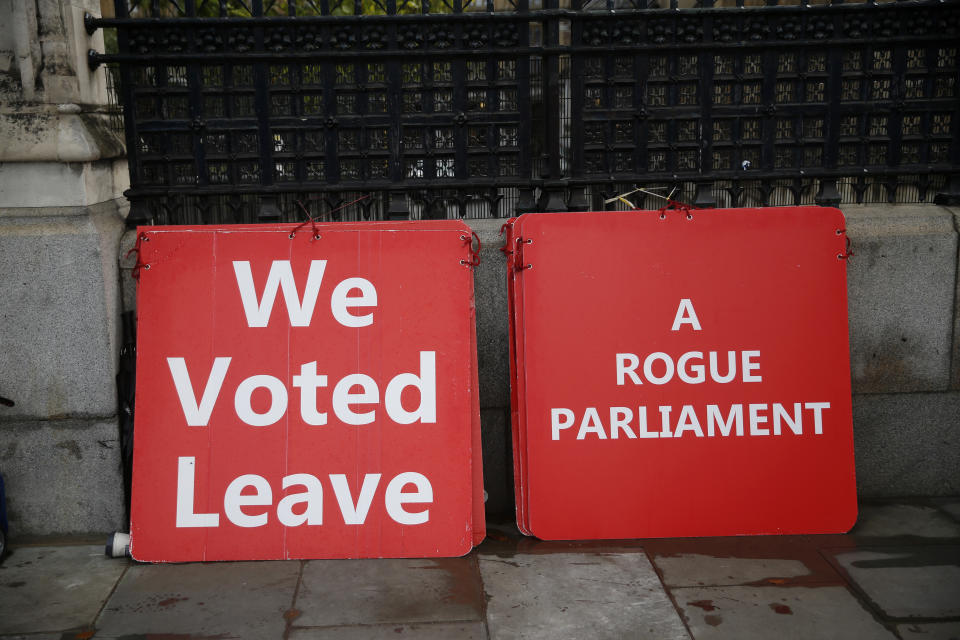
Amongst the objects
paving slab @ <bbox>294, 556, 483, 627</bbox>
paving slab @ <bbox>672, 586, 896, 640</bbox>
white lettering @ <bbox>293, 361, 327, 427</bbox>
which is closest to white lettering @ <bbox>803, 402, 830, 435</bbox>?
paving slab @ <bbox>672, 586, 896, 640</bbox>

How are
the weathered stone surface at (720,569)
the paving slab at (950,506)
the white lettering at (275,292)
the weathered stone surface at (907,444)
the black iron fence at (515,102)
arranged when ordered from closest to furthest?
the weathered stone surface at (720,569) < the white lettering at (275,292) < the black iron fence at (515,102) < the paving slab at (950,506) < the weathered stone surface at (907,444)

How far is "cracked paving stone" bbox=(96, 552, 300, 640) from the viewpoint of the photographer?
3.93m

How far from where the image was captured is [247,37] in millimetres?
4934

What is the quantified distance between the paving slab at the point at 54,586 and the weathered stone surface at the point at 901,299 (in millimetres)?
4056

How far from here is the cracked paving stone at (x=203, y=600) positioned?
12.9ft

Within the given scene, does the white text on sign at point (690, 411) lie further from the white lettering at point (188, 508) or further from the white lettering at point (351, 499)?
the white lettering at point (188, 508)

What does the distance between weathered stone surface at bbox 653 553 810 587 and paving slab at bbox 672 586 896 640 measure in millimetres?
76

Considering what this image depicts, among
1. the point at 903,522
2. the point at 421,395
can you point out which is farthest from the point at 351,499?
the point at 903,522

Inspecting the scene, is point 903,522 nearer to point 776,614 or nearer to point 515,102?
point 776,614

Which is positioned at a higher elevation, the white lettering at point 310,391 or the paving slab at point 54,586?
the white lettering at point 310,391

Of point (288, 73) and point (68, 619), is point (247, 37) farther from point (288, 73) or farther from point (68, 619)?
point (68, 619)

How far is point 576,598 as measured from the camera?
4148mm

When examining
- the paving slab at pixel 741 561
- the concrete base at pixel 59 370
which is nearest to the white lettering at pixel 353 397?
the concrete base at pixel 59 370

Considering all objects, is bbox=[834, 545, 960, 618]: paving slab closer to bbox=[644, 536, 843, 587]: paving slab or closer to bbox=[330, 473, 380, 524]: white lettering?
bbox=[644, 536, 843, 587]: paving slab
